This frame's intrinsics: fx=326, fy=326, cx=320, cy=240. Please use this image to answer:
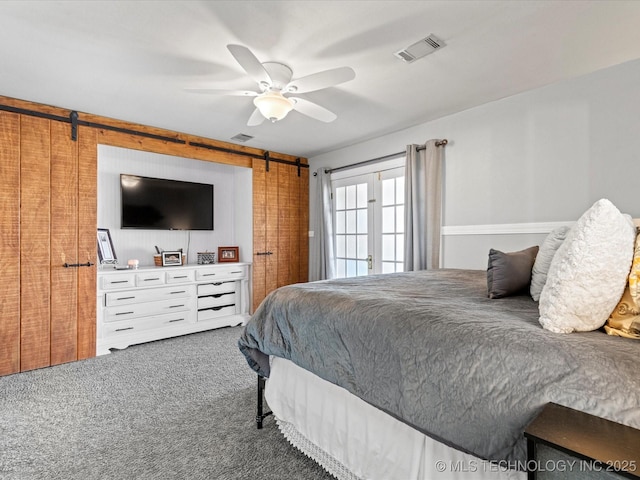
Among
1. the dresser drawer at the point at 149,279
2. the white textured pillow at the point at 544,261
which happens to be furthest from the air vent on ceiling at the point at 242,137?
the white textured pillow at the point at 544,261

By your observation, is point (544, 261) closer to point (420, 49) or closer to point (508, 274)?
point (508, 274)

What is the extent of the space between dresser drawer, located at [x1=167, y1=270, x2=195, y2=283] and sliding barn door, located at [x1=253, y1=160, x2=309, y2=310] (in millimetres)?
885

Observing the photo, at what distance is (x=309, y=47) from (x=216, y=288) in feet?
10.3

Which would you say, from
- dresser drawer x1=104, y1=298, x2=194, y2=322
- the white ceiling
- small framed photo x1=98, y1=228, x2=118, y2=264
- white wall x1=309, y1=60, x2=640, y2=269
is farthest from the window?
small framed photo x1=98, y1=228, x2=118, y2=264

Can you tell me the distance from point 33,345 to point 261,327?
261 cm

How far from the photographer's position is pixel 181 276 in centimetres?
396

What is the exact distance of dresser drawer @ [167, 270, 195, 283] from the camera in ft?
12.8

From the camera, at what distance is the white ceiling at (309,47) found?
5.89 ft

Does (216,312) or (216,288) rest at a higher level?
(216,288)

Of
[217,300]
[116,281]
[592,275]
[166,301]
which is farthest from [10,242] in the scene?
[592,275]

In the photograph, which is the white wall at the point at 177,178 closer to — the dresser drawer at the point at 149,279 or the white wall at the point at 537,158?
the dresser drawer at the point at 149,279

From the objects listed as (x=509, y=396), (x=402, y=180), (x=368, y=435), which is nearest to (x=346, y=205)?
(x=402, y=180)

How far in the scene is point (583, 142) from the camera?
2576 mm

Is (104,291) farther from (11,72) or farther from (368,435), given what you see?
(368,435)
